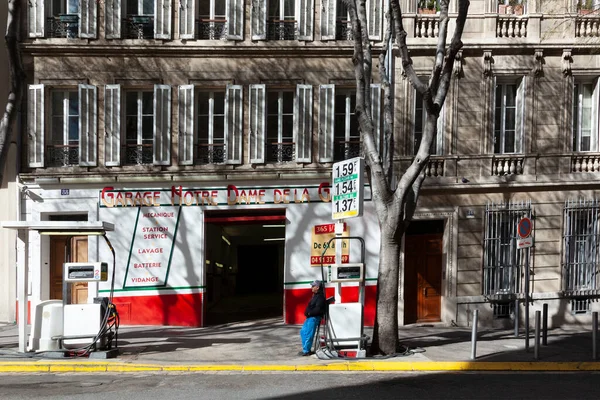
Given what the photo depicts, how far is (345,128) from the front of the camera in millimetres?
17828

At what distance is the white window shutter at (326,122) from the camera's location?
17.5 metres

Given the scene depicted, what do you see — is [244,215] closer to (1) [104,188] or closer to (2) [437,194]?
(1) [104,188]

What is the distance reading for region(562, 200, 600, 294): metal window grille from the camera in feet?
57.8

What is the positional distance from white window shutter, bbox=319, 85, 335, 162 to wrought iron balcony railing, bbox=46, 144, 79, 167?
20.7 feet

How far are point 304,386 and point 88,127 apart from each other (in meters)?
9.93

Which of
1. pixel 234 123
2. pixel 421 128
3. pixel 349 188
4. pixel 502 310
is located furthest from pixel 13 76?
pixel 502 310

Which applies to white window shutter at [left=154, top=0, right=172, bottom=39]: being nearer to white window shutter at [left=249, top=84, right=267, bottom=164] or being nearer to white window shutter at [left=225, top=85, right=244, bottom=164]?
white window shutter at [left=225, top=85, right=244, bottom=164]

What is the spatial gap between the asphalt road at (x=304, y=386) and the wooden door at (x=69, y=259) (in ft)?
20.8

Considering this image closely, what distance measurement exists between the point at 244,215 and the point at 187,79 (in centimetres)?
379

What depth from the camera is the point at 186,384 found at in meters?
10.6

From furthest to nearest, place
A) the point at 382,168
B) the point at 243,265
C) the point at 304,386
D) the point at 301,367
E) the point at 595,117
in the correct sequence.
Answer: the point at 243,265 < the point at 595,117 < the point at 382,168 < the point at 301,367 < the point at 304,386

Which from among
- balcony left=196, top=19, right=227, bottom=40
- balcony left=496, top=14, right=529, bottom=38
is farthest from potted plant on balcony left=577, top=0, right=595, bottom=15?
balcony left=196, top=19, right=227, bottom=40

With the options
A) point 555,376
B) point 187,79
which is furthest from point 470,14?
point 555,376

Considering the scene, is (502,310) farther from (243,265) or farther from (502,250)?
(243,265)
